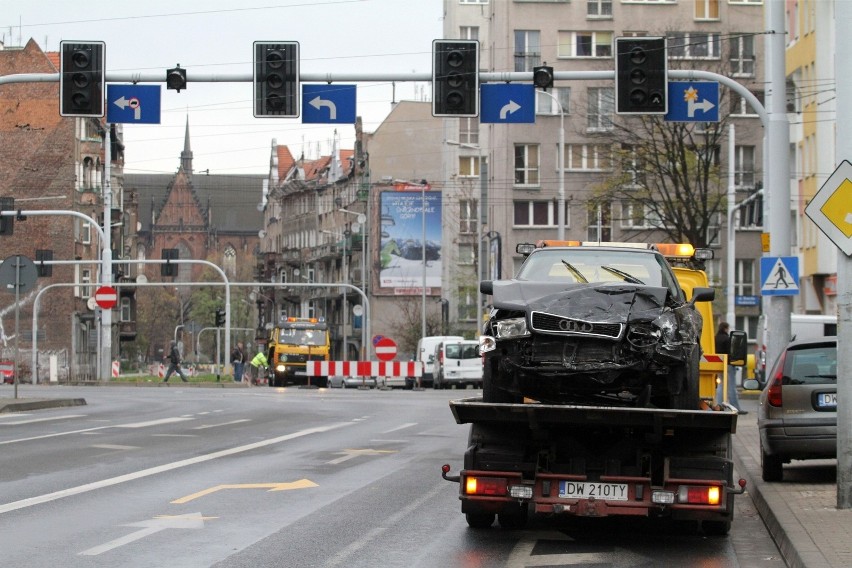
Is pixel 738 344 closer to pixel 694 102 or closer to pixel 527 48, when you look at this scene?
pixel 694 102

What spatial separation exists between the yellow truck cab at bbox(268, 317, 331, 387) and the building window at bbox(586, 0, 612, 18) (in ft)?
77.0

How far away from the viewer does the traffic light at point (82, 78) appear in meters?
24.7

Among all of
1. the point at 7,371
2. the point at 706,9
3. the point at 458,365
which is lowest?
the point at 7,371

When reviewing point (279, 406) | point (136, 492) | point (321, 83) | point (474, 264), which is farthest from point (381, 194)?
point (136, 492)

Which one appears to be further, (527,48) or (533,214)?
(533,214)

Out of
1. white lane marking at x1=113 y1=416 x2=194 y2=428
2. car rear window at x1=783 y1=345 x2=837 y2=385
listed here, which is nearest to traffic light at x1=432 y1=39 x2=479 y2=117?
white lane marking at x1=113 y1=416 x2=194 y2=428

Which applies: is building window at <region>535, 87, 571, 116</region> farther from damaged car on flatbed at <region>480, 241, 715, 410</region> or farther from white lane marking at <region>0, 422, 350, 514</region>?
damaged car on flatbed at <region>480, 241, 715, 410</region>

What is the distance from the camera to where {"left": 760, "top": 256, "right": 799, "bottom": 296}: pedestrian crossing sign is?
2216 cm

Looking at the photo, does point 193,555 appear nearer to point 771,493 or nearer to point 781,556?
point 781,556

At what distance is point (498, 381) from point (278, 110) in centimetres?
1470

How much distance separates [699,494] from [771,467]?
4821 mm

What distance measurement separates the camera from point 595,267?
12453mm

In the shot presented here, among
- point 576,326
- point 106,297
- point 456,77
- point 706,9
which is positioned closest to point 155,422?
point 456,77

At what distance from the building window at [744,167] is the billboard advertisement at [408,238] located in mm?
26515
